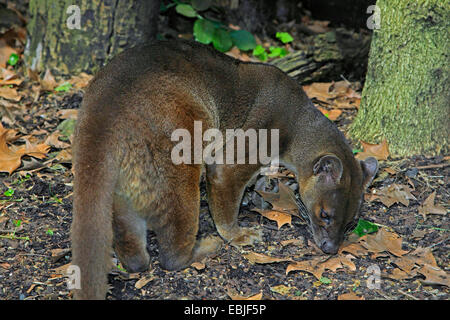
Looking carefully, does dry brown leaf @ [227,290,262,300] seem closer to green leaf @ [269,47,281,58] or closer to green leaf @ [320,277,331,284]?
green leaf @ [320,277,331,284]

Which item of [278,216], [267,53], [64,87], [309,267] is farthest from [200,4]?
[309,267]

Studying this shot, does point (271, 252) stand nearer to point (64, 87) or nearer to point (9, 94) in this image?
point (64, 87)

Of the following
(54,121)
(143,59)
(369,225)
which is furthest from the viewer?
(54,121)

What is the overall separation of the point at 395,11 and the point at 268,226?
2661 millimetres

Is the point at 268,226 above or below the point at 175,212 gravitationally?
below

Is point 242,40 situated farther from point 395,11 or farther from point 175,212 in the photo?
point 175,212

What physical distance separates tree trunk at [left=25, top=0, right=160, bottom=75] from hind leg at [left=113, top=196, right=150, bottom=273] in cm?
315

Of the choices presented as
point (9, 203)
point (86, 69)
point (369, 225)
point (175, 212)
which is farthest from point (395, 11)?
point (9, 203)

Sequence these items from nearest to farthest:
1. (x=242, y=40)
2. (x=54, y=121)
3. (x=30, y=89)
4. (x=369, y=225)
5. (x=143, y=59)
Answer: (x=143, y=59)
(x=369, y=225)
(x=54, y=121)
(x=30, y=89)
(x=242, y=40)

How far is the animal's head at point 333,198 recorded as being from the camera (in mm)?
4906

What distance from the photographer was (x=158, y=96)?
174 inches

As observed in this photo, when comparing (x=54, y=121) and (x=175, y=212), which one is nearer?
(x=175, y=212)

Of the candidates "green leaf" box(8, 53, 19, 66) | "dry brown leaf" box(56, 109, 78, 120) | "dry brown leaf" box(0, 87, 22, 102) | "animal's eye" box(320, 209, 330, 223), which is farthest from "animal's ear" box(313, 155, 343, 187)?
"green leaf" box(8, 53, 19, 66)

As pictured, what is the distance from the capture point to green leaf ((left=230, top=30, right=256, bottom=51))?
7883 millimetres
